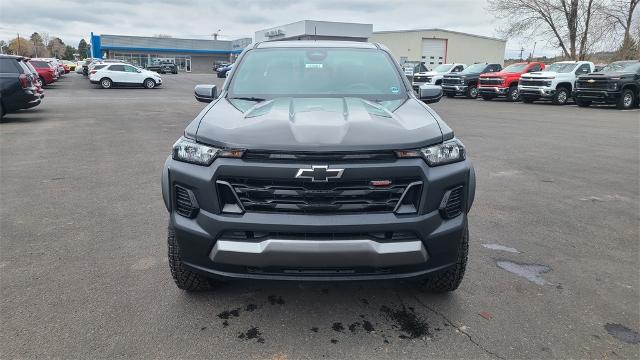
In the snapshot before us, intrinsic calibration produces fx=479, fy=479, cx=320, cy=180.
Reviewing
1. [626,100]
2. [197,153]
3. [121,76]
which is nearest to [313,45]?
[197,153]

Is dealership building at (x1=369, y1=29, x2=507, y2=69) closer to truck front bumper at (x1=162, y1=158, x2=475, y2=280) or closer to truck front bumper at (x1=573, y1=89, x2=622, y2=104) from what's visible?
truck front bumper at (x1=573, y1=89, x2=622, y2=104)

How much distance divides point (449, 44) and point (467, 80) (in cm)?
3258

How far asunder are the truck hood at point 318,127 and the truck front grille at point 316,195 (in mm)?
198

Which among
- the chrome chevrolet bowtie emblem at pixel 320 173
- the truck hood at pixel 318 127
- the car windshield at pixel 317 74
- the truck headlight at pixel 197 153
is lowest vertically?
the chrome chevrolet bowtie emblem at pixel 320 173

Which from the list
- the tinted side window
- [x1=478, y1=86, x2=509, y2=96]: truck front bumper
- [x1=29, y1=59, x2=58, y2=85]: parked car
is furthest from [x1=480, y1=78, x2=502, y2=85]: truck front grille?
[x1=29, y1=59, x2=58, y2=85]: parked car

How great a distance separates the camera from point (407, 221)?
2.69 m

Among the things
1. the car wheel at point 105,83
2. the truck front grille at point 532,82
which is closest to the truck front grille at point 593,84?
the truck front grille at point 532,82

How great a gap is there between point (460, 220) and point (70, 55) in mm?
161531

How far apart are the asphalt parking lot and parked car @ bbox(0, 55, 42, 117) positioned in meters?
6.95

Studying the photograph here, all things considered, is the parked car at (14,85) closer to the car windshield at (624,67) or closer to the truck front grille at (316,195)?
the truck front grille at (316,195)

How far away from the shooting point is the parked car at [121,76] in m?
30.8

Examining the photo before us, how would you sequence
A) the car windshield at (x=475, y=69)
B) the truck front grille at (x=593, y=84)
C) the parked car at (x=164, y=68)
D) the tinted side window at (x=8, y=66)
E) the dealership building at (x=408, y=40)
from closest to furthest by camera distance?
the tinted side window at (x=8, y=66)
the truck front grille at (x=593, y=84)
the car windshield at (x=475, y=69)
the dealership building at (x=408, y=40)
the parked car at (x=164, y=68)

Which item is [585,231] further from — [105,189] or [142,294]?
[105,189]

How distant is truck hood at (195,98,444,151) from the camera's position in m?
2.72
